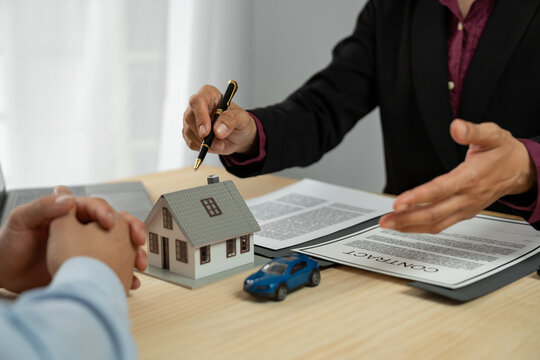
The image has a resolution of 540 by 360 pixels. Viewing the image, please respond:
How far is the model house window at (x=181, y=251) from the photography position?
842 millimetres

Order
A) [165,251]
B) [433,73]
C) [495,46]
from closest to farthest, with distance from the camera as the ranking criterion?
[165,251], [495,46], [433,73]

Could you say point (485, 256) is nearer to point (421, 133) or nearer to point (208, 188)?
point (208, 188)

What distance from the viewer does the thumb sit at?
0.76 meters

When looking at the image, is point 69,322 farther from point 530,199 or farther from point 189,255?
point 530,199

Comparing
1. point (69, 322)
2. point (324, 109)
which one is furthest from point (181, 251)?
point (324, 109)

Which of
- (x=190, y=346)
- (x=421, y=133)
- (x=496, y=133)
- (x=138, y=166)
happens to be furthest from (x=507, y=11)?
(x=138, y=166)

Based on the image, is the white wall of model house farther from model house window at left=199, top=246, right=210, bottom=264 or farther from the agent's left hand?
the agent's left hand

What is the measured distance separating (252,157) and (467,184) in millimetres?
587

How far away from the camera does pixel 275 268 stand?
798mm

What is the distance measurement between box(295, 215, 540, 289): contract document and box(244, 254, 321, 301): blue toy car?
0.31ft

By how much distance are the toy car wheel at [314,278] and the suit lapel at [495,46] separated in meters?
0.73

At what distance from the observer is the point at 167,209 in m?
0.84

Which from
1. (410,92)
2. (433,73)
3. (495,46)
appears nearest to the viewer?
(495,46)

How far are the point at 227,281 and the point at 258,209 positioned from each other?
14.3 inches
